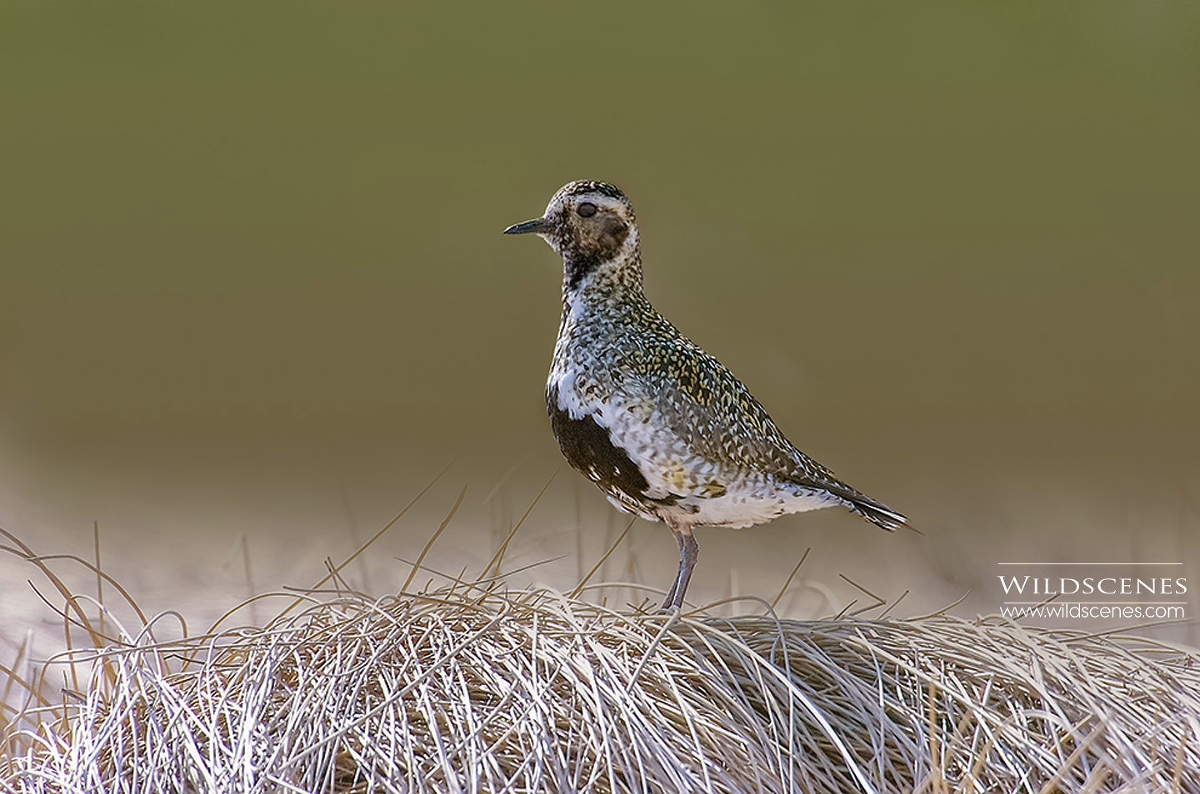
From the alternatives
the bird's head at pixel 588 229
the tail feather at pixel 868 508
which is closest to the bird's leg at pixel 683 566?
the tail feather at pixel 868 508

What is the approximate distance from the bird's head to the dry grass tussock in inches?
19.4

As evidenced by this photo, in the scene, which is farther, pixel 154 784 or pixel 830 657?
pixel 830 657

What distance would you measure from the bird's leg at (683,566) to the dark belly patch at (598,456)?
118 millimetres

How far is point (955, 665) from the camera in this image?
1.44m

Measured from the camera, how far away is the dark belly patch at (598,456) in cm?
162

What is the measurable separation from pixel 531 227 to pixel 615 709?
2.34 feet

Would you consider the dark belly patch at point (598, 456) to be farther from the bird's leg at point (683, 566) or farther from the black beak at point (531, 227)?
the black beak at point (531, 227)

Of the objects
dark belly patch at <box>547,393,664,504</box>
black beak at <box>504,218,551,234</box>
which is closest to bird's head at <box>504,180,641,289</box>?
black beak at <box>504,218,551,234</box>

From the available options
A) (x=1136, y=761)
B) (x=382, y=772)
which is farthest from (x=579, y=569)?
(x=1136, y=761)

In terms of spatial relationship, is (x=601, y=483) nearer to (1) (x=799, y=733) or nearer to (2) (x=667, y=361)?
(2) (x=667, y=361)

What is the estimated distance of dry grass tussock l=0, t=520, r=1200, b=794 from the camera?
1.26 meters

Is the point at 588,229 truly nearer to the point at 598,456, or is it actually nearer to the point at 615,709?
the point at 598,456

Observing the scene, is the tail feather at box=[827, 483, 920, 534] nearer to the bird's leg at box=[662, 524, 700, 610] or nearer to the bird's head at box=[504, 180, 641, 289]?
the bird's leg at box=[662, 524, 700, 610]

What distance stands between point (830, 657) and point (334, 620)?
2.16 ft
